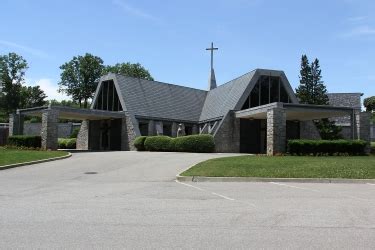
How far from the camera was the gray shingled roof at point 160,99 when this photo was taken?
40906 mm

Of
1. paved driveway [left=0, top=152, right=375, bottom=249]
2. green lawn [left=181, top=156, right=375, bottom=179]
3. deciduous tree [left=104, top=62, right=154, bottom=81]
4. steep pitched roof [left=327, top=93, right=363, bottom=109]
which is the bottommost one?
paved driveway [left=0, top=152, right=375, bottom=249]

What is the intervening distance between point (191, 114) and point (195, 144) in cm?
1185

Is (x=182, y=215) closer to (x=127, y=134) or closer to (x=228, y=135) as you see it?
(x=228, y=135)

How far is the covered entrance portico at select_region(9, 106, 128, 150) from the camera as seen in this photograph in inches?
1379

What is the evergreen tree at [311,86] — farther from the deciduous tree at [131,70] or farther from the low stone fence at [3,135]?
the low stone fence at [3,135]

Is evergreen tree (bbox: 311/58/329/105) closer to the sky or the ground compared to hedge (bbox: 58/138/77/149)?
closer to the sky

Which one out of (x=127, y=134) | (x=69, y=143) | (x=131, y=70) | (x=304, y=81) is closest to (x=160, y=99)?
(x=127, y=134)

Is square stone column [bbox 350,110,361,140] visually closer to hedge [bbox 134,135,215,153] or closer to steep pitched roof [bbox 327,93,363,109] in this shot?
hedge [bbox 134,135,215,153]

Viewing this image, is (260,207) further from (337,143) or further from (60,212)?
(337,143)

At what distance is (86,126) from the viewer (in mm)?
44750

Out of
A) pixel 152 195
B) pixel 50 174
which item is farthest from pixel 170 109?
pixel 152 195

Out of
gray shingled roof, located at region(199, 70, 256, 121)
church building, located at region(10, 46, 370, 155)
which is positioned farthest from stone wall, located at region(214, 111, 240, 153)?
gray shingled roof, located at region(199, 70, 256, 121)

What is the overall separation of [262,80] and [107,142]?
598 inches

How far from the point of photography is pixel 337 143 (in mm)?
27984
